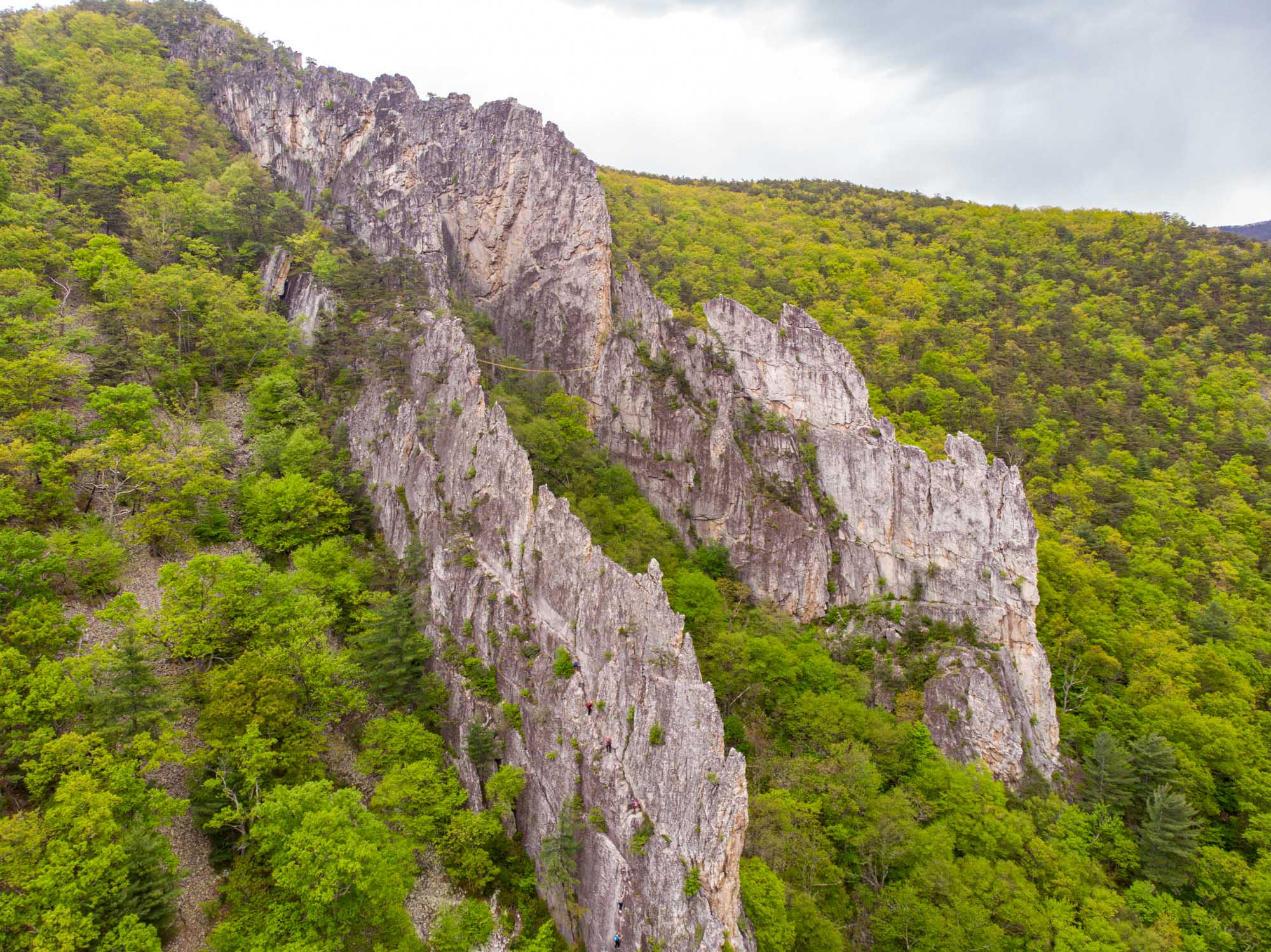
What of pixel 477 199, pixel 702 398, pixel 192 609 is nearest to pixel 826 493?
pixel 702 398

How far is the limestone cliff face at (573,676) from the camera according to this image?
67.7ft

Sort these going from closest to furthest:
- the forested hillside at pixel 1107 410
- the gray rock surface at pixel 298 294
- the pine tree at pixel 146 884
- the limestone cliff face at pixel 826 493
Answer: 1. the pine tree at pixel 146 884
2. the forested hillside at pixel 1107 410
3. the limestone cliff face at pixel 826 493
4. the gray rock surface at pixel 298 294

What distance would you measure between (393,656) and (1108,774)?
3919cm

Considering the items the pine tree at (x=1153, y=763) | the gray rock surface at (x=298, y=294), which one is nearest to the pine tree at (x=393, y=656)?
the gray rock surface at (x=298, y=294)

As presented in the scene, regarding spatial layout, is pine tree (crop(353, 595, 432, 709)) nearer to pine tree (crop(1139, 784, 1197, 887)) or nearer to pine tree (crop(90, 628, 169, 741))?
pine tree (crop(90, 628, 169, 741))

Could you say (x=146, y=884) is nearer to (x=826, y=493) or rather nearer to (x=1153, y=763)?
(x=826, y=493)

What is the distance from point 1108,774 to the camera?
3145cm

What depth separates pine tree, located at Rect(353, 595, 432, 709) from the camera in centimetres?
2716

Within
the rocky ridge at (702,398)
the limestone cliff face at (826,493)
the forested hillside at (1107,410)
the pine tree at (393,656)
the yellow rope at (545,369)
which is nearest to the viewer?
the pine tree at (393,656)

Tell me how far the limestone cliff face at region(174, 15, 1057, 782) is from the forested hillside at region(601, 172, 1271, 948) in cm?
605

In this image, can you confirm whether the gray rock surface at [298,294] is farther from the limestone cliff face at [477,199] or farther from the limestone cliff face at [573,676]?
the limestone cliff face at [573,676]

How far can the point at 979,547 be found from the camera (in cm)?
3769

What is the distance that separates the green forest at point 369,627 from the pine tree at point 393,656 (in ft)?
0.94

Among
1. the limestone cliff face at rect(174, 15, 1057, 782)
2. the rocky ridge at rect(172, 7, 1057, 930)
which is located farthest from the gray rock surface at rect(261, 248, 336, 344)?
the limestone cliff face at rect(174, 15, 1057, 782)
